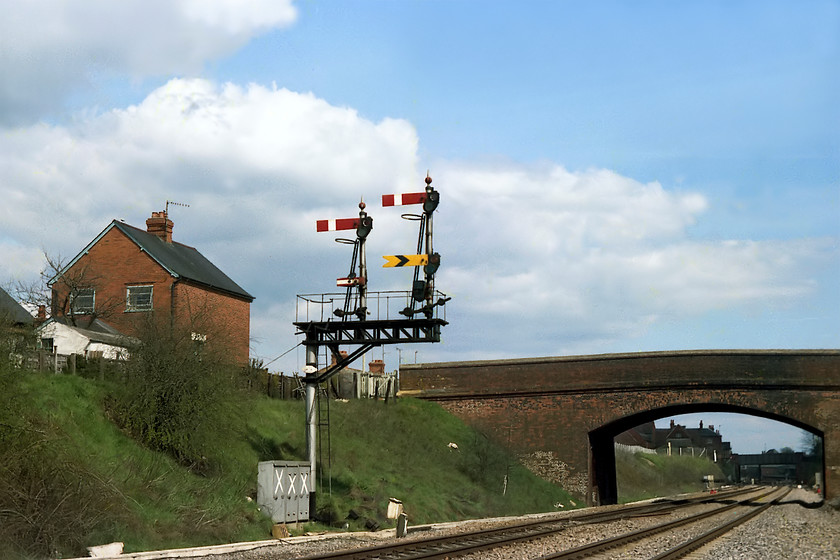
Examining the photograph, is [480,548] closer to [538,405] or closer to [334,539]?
[334,539]

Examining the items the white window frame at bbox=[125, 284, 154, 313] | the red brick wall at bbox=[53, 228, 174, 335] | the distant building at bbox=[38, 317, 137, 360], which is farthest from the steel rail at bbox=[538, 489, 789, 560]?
the white window frame at bbox=[125, 284, 154, 313]

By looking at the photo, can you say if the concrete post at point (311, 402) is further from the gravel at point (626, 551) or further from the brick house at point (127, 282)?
the brick house at point (127, 282)

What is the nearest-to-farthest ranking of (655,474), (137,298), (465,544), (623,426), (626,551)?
(626,551) → (465,544) → (137,298) → (623,426) → (655,474)

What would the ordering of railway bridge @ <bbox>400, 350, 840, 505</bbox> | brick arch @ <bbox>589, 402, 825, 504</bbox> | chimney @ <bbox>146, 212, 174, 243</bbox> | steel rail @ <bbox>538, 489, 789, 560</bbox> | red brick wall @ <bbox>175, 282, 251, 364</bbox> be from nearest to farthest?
steel rail @ <bbox>538, 489, 789, 560</bbox> < railway bridge @ <bbox>400, 350, 840, 505</bbox> < red brick wall @ <bbox>175, 282, 251, 364</bbox> < brick arch @ <bbox>589, 402, 825, 504</bbox> < chimney @ <bbox>146, 212, 174, 243</bbox>

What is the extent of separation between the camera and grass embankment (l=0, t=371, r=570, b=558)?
15.3 metres

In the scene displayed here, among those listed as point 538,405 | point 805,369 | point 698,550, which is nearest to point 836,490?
point 805,369

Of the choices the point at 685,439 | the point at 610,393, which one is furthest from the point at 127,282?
the point at 685,439

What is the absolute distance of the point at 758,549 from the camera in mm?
18031

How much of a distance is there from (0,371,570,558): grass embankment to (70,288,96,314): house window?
433 inches

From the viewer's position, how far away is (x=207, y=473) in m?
22.6

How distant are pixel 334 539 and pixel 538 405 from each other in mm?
21042

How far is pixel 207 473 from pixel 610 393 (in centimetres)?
2132

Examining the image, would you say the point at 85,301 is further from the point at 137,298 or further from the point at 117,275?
the point at 137,298

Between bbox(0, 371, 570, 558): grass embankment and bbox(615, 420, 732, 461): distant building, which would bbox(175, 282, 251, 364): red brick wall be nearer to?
bbox(0, 371, 570, 558): grass embankment
